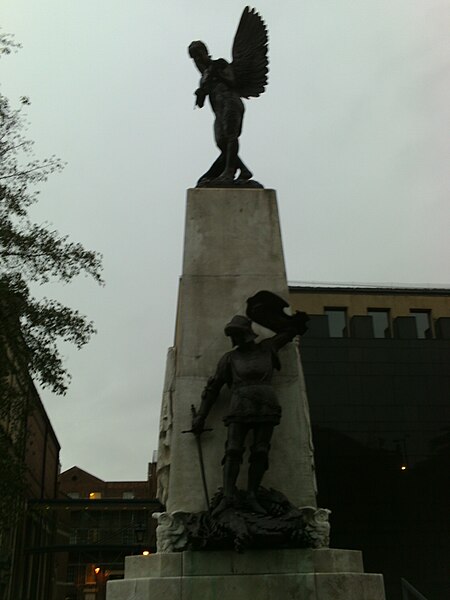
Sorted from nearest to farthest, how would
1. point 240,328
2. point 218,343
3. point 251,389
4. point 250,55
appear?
point 251,389 → point 240,328 → point 218,343 → point 250,55

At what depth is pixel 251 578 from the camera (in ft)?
24.0

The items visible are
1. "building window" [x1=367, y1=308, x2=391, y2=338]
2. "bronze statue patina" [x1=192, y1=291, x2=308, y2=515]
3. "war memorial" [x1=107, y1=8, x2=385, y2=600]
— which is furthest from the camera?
"building window" [x1=367, y1=308, x2=391, y2=338]

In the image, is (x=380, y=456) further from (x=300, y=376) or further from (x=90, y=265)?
(x=300, y=376)

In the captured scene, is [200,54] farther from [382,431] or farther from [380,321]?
[380,321]

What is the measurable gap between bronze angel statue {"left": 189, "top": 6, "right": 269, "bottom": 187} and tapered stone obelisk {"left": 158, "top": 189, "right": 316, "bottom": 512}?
77 cm

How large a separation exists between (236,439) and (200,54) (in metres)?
6.66

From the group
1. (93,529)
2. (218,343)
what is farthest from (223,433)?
(93,529)

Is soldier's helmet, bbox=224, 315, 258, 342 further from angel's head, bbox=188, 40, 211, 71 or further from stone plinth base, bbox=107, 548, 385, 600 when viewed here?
angel's head, bbox=188, 40, 211, 71

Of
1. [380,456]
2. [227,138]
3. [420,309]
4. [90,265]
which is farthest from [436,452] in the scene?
[227,138]

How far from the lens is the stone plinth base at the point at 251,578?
23.7 feet

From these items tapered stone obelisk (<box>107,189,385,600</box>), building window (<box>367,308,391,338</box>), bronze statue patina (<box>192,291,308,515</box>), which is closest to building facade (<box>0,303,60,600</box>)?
tapered stone obelisk (<box>107,189,385,600</box>)

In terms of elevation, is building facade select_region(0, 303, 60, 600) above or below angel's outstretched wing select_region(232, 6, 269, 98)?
below

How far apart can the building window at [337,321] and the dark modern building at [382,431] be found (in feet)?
0.18

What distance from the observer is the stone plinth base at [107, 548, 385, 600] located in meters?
7.24
